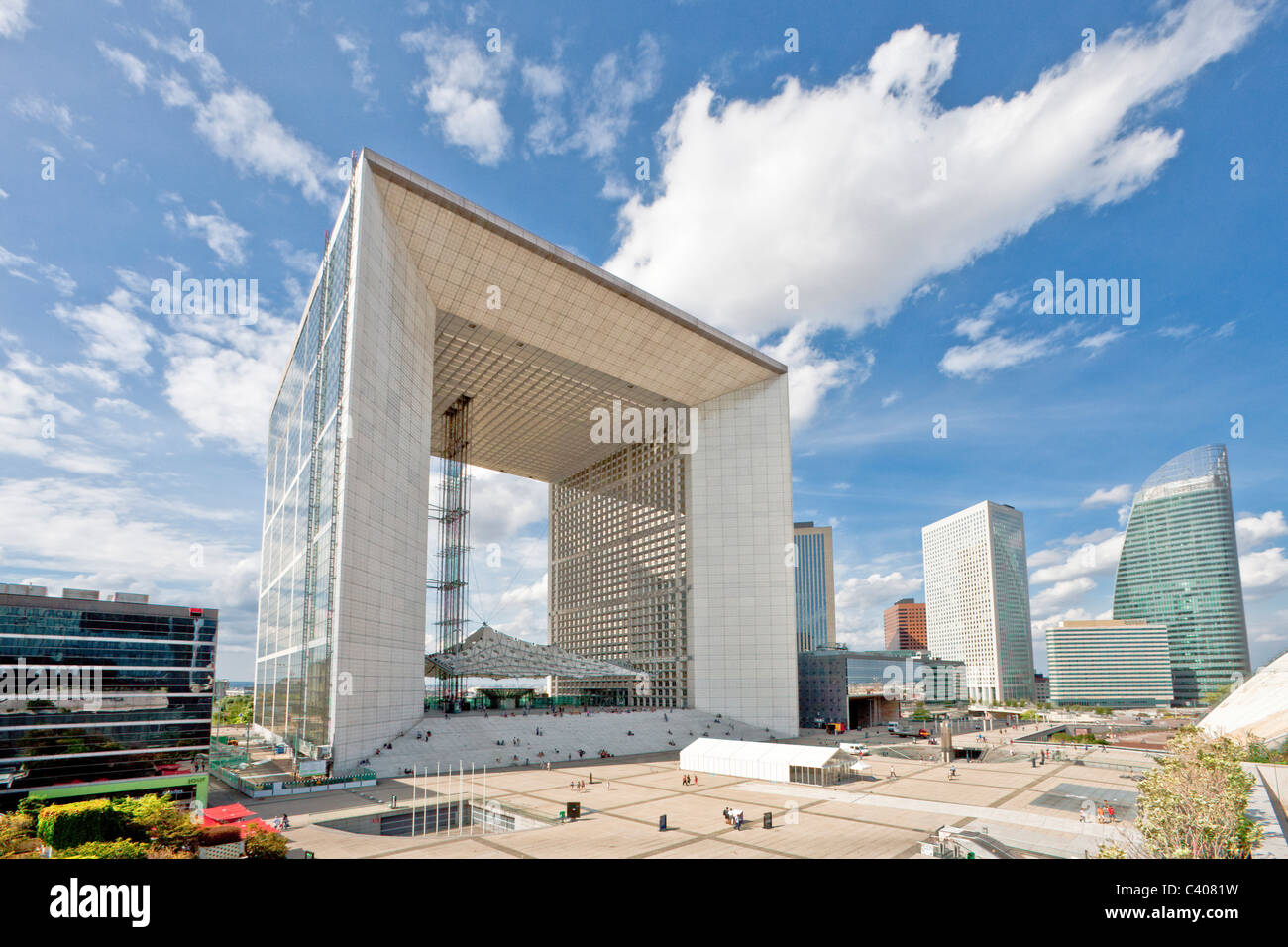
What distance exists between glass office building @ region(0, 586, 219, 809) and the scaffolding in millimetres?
38914

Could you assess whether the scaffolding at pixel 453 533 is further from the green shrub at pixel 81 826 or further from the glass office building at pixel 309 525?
the green shrub at pixel 81 826

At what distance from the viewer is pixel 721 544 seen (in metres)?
77.6

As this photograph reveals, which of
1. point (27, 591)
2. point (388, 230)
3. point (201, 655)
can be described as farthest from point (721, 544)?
point (27, 591)

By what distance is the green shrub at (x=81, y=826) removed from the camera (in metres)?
21.3

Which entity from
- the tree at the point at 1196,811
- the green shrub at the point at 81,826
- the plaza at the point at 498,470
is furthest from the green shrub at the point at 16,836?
the tree at the point at 1196,811

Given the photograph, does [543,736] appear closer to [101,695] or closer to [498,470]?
[101,695]

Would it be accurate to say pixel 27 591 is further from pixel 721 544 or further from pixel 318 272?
pixel 721 544

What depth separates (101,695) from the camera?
33094 mm

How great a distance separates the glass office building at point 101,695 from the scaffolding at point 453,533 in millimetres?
38914

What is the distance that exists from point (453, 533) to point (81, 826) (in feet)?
191

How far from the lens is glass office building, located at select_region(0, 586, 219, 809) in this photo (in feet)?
101

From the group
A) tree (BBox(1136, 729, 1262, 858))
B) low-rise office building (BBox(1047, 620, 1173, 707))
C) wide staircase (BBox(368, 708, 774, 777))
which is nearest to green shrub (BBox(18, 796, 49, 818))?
wide staircase (BBox(368, 708, 774, 777))

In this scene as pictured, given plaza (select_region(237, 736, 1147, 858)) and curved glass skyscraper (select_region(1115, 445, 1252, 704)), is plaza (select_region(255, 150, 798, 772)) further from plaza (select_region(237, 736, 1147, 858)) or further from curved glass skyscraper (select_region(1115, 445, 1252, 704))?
curved glass skyscraper (select_region(1115, 445, 1252, 704))

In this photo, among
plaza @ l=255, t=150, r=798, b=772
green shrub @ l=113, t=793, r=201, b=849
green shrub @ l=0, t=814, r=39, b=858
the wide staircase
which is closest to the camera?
green shrub @ l=0, t=814, r=39, b=858
